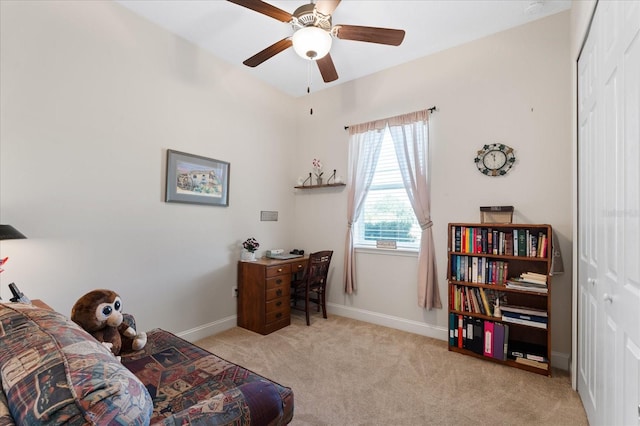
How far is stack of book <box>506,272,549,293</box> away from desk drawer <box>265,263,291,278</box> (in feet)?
7.24

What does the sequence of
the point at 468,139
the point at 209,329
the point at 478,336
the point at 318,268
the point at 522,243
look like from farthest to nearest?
1. the point at 318,268
2. the point at 209,329
3. the point at 468,139
4. the point at 478,336
5. the point at 522,243

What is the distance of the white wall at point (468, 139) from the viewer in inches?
98.8

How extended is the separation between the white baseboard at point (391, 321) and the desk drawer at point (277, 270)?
0.92 meters

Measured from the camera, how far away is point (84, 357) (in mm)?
767

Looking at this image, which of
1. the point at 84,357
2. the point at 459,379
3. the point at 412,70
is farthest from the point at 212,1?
the point at 459,379

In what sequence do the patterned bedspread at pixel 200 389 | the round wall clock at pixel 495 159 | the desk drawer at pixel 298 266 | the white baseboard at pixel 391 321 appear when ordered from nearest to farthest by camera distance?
the patterned bedspread at pixel 200 389, the round wall clock at pixel 495 159, the white baseboard at pixel 391 321, the desk drawer at pixel 298 266

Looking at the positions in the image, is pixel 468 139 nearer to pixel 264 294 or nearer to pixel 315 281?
pixel 315 281

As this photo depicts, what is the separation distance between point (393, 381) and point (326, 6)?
2779 mm

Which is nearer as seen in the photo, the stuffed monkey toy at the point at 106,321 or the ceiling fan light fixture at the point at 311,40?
the stuffed monkey toy at the point at 106,321

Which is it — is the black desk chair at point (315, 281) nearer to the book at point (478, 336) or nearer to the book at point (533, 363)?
the book at point (478, 336)

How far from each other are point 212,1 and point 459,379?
12.2 feet

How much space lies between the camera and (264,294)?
3125mm

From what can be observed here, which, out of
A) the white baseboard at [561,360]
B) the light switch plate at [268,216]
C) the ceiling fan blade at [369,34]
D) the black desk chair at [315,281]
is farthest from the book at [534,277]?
the light switch plate at [268,216]

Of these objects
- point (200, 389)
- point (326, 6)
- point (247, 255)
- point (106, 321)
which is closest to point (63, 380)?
point (200, 389)
